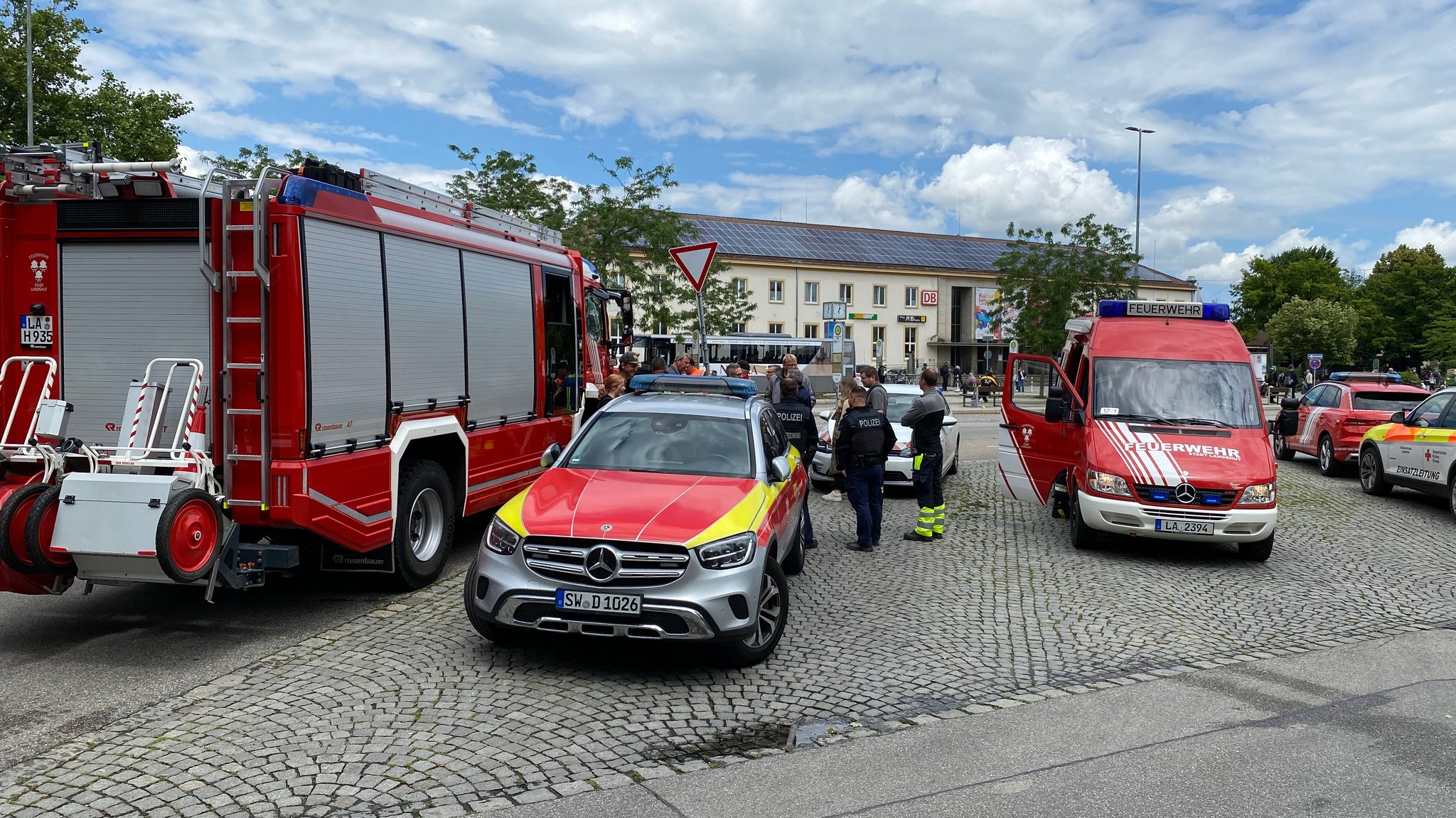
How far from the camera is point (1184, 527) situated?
919cm

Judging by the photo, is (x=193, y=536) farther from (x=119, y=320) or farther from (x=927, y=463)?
(x=927, y=463)

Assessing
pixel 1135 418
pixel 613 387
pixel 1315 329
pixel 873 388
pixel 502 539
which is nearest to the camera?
pixel 502 539

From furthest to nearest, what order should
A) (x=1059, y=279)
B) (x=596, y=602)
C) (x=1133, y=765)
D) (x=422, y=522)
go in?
(x=1059, y=279)
(x=422, y=522)
(x=596, y=602)
(x=1133, y=765)

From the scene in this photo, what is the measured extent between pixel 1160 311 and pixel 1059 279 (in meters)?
29.9

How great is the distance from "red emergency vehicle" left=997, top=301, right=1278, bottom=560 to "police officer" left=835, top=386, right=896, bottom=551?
1648 millimetres

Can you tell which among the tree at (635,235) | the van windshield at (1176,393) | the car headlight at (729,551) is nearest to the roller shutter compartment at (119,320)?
the car headlight at (729,551)

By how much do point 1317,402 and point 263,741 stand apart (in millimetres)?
18371

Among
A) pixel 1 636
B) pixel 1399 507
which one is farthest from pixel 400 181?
pixel 1399 507

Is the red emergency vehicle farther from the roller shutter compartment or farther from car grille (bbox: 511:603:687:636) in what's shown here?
the roller shutter compartment

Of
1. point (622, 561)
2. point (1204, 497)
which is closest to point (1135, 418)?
point (1204, 497)

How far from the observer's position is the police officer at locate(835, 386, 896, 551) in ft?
31.5

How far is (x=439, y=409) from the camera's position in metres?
8.09

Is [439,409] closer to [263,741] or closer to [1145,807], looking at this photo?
[263,741]

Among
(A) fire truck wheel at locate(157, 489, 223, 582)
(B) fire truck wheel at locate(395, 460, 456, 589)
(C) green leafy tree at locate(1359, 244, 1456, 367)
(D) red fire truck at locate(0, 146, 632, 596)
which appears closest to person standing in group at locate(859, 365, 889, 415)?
(B) fire truck wheel at locate(395, 460, 456, 589)
